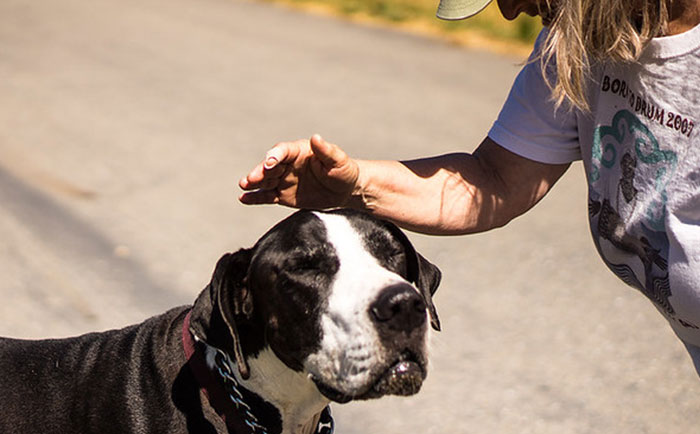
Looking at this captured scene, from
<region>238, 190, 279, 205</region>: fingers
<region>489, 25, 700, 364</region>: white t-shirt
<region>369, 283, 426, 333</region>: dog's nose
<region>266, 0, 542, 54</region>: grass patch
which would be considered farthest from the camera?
<region>266, 0, 542, 54</region>: grass patch

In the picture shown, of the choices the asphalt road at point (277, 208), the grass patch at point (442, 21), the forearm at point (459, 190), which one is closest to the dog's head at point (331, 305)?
the forearm at point (459, 190)

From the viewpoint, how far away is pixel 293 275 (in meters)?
2.79

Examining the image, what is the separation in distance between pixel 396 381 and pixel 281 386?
0.41m

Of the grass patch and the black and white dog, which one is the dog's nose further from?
the grass patch

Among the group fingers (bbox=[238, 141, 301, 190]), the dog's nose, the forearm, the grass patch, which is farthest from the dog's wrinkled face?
the grass patch

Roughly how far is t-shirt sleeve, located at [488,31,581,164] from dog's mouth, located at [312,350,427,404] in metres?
0.91

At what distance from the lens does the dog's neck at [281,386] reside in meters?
2.89

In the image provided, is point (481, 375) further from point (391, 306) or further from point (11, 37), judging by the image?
point (11, 37)

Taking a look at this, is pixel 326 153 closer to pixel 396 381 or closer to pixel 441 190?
pixel 441 190

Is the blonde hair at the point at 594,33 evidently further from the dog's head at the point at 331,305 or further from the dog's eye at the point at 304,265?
the dog's eye at the point at 304,265

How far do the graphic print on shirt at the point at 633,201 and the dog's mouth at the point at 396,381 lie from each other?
69 centimetres

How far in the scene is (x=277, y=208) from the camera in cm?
657

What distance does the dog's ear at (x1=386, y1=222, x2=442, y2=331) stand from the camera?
296 cm

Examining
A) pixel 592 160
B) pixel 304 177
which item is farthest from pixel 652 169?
pixel 304 177
